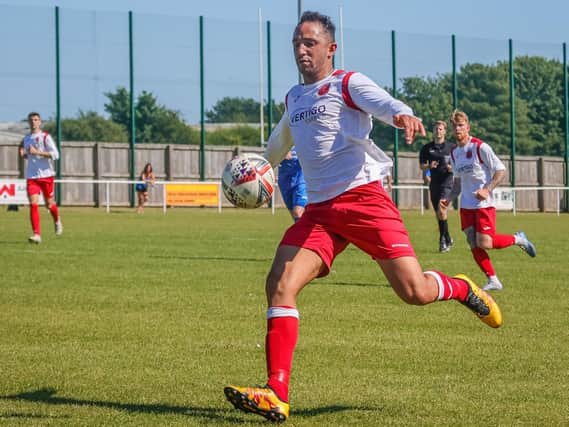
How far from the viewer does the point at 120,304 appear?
35.8 ft

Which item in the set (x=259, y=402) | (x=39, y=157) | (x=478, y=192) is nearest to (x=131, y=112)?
(x=39, y=157)

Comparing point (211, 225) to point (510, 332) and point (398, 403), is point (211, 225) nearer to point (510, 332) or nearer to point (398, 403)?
point (510, 332)

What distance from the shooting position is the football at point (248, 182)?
6578 millimetres

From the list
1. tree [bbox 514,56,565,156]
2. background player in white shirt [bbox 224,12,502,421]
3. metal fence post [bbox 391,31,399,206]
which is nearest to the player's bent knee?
background player in white shirt [bbox 224,12,502,421]

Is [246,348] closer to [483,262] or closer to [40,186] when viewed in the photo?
[483,262]

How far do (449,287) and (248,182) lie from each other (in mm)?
1372

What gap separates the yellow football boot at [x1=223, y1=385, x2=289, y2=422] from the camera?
553 centimetres

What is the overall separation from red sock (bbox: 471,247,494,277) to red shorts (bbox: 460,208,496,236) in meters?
0.30

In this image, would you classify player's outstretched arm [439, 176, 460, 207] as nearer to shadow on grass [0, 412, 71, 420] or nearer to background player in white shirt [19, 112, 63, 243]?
background player in white shirt [19, 112, 63, 243]

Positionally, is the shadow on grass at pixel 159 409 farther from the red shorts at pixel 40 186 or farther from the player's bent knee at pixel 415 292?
the red shorts at pixel 40 186

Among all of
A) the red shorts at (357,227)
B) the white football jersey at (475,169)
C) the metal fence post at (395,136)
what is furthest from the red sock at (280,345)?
the metal fence post at (395,136)

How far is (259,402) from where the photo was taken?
5543 mm

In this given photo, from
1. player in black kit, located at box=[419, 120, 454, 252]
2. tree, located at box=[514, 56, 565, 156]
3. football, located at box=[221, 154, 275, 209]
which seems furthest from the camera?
tree, located at box=[514, 56, 565, 156]

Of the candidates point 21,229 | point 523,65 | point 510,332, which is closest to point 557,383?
point 510,332
